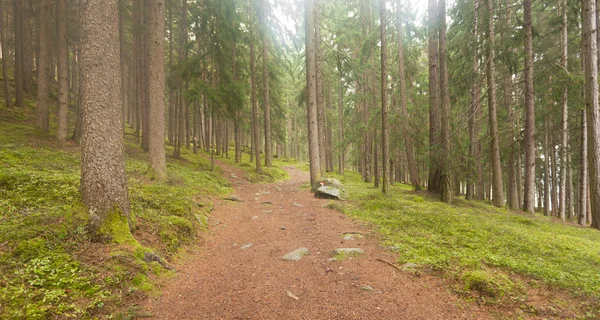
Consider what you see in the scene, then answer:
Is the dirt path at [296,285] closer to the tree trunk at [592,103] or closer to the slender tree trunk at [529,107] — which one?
the tree trunk at [592,103]

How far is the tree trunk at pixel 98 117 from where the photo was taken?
14.3ft

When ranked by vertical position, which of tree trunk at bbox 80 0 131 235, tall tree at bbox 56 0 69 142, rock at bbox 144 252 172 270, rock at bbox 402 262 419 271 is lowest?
rock at bbox 402 262 419 271

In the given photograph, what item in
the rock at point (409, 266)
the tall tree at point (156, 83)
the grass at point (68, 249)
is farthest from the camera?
the tall tree at point (156, 83)

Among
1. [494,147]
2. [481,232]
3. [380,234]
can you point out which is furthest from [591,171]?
[380,234]

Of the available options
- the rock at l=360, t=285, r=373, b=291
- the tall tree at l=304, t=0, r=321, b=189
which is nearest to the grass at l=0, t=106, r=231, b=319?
the rock at l=360, t=285, r=373, b=291

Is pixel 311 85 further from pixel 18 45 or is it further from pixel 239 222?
pixel 18 45

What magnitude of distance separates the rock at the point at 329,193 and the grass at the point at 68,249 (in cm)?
561

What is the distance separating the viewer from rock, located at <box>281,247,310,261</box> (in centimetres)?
526

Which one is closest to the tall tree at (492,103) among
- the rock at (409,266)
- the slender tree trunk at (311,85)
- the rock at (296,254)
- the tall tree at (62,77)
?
the slender tree trunk at (311,85)

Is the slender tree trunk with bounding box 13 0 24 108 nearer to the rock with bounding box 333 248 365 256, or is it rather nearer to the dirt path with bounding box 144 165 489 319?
the dirt path with bounding box 144 165 489 319

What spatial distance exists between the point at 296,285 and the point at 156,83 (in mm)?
8999

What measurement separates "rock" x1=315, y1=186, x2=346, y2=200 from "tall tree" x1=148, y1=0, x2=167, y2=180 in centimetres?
639

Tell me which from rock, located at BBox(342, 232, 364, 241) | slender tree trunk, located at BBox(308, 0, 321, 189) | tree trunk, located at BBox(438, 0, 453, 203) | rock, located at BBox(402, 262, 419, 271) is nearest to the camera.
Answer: rock, located at BBox(402, 262, 419, 271)

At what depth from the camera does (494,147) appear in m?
12.5
